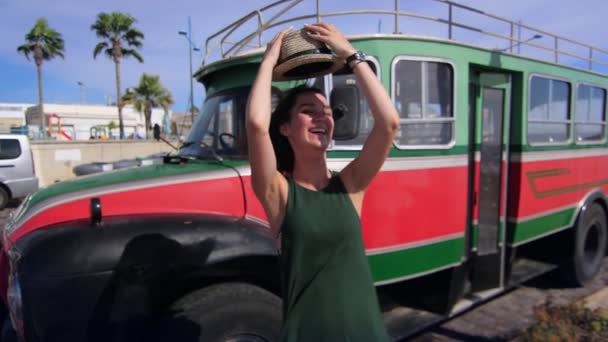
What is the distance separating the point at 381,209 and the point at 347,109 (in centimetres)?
82

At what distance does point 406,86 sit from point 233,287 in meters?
2.07

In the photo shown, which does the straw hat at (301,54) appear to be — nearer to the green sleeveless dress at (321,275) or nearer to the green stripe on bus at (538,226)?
the green sleeveless dress at (321,275)

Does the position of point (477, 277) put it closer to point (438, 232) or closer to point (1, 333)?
point (438, 232)

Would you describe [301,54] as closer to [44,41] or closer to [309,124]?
[309,124]

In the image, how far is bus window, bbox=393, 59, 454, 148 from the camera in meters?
3.42

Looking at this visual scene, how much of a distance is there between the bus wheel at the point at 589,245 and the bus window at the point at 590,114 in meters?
0.92

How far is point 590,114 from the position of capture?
5.50 m

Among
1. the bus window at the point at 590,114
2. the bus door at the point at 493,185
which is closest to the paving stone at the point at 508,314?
the bus door at the point at 493,185

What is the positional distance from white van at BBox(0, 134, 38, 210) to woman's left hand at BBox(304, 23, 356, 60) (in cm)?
1215

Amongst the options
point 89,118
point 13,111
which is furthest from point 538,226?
point 13,111

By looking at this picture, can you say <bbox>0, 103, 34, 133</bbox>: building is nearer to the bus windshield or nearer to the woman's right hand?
the bus windshield

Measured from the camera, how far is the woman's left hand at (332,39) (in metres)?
1.61

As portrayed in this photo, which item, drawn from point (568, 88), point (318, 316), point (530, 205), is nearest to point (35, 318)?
point (318, 316)

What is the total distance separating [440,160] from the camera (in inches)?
142
